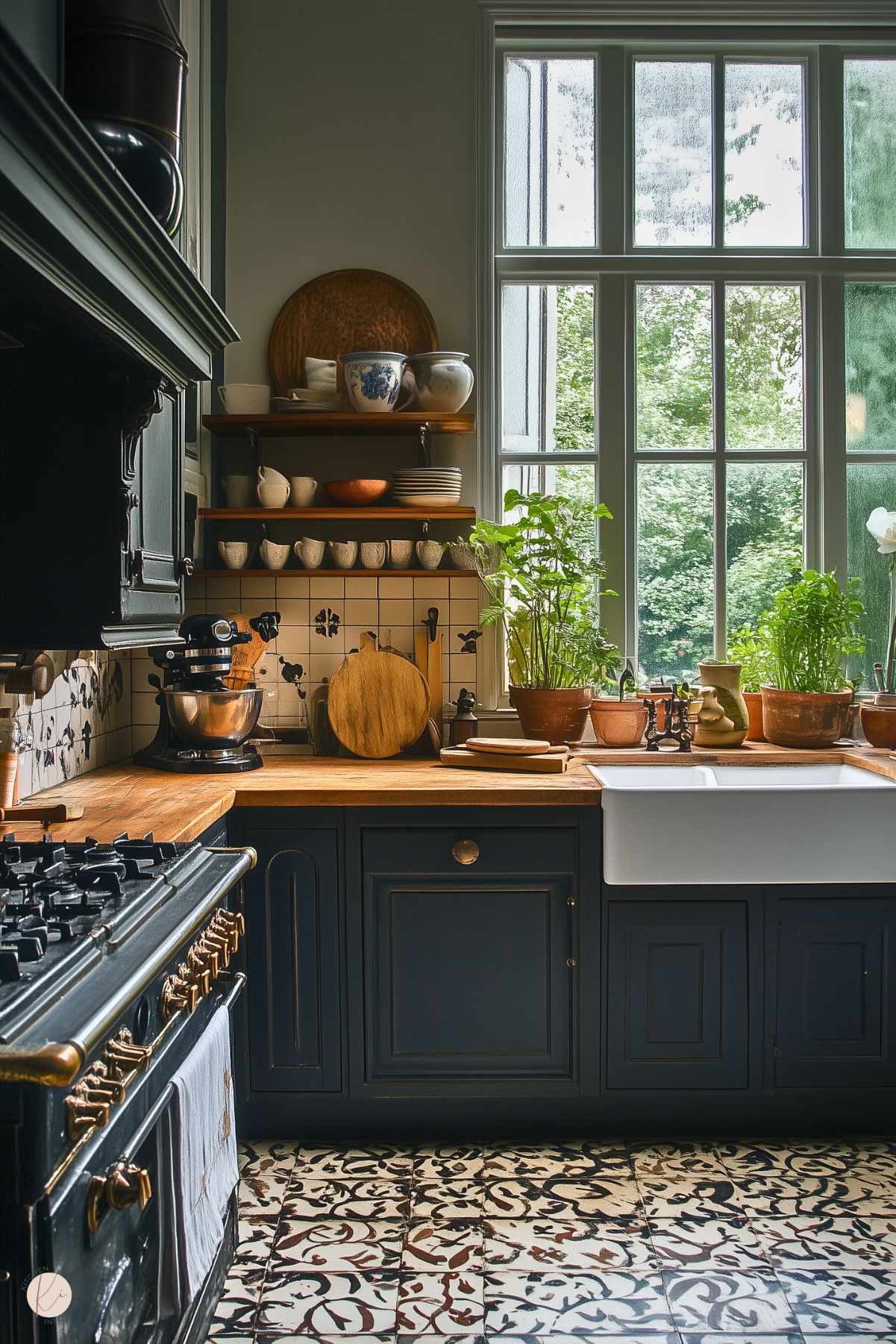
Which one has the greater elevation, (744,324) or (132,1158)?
(744,324)

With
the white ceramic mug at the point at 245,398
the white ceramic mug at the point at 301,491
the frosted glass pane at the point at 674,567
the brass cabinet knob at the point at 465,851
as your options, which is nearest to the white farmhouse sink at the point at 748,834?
the brass cabinet knob at the point at 465,851

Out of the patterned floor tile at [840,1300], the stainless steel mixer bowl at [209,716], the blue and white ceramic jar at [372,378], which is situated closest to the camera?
the patterned floor tile at [840,1300]

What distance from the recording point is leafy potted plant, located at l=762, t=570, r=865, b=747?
10.6 ft

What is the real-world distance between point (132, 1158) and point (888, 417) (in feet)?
10.1

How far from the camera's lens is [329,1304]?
2.11 metres

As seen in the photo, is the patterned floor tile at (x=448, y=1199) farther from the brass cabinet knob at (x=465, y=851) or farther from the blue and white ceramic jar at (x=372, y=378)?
the blue and white ceramic jar at (x=372, y=378)

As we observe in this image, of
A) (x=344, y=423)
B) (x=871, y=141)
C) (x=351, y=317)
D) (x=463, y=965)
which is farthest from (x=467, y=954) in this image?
(x=871, y=141)

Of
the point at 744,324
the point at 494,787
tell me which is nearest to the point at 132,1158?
the point at 494,787

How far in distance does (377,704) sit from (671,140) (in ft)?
6.60

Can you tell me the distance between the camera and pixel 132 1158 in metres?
1.50

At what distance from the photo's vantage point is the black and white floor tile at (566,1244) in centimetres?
205

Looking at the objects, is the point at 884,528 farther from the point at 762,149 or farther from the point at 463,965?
the point at 463,965

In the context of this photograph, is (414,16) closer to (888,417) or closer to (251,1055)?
(888,417)

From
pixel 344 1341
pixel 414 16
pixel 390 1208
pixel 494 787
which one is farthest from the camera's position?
pixel 414 16
